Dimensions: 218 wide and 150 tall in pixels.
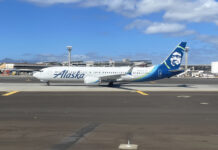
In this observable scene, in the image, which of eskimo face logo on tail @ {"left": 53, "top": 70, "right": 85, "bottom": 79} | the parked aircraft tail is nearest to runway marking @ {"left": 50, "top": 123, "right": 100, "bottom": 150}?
eskimo face logo on tail @ {"left": 53, "top": 70, "right": 85, "bottom": 79}

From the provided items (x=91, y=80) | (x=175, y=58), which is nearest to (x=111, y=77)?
(x=91, y=80)

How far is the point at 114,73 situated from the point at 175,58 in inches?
427

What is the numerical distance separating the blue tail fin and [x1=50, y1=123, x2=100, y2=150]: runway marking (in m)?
31.7

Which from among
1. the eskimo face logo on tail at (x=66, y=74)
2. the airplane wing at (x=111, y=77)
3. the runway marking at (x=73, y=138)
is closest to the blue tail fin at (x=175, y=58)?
the airplane wing at (x=111, y=77)

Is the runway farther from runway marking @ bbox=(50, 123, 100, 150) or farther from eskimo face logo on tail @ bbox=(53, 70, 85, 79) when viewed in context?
eskimo face logo on tail @ bbox=(53, 70, 85, 79)

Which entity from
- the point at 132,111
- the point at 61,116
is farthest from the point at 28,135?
the point at 132,111

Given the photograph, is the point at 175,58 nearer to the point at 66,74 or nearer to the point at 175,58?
the point at 175,58

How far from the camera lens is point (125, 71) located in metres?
42.1

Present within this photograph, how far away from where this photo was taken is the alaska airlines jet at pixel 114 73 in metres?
39.9

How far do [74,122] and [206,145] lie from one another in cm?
662

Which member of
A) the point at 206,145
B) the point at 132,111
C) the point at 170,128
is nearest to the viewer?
the point at 206,145

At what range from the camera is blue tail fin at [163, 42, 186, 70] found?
1625 inches

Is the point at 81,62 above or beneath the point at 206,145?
above

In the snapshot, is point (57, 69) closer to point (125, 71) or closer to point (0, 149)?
point (125, 71)
